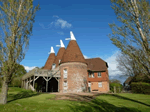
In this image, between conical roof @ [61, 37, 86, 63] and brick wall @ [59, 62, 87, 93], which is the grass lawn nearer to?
brick wall @ [59, 62, 87, 93]

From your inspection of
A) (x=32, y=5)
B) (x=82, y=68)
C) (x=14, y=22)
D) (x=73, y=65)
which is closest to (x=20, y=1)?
(x=32, y=5)

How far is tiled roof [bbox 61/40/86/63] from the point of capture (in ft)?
76.6

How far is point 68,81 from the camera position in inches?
878

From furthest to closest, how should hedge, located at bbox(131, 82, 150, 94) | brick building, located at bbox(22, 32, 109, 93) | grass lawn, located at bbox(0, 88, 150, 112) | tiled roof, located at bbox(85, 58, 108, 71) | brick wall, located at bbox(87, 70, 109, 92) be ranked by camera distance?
tiled roof, located at bbox(85, 58, 108, 71), brick wall, located at bbox(87, 70, 109, 92), brick building, located at bbox(22, 32, 109, 93), hedge, located at bbox(131, 82, 150, 94), grass lawn, located at bbox(0, 88, 150, 112)

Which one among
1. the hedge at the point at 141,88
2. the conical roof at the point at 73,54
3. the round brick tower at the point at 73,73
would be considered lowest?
the hedge at the point at 141,88

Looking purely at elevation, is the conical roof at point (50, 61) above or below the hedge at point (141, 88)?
above

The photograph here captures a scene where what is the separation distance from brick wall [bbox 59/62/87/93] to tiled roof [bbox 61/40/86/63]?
30.5 inches

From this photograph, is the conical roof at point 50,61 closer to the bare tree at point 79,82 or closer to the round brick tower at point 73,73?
the round brick tower at point 73,73

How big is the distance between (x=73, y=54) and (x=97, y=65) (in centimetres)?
864

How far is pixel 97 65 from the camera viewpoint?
1174 inches

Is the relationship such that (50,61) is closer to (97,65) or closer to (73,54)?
(73,54)

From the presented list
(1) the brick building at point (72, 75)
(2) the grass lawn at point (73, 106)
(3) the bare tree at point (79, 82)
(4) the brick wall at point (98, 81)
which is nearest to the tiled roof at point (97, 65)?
(1) the brick building at point (72, 75)

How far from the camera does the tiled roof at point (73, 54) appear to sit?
23359mm

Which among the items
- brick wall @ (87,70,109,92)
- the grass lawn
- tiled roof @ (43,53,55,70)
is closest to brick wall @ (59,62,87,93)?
brick wall @ (87,70,109,92)
